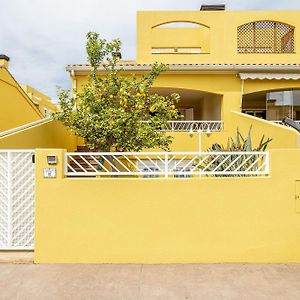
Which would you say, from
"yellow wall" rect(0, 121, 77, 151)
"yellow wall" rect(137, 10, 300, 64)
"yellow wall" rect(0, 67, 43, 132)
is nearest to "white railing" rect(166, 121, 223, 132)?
"yellow wall" rect(137, 10, 300, 64)

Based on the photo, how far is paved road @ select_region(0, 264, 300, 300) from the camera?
18.2ft

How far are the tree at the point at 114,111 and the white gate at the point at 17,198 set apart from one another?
2.60 metres

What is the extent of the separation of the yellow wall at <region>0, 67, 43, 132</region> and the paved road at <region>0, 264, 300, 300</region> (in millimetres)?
13066

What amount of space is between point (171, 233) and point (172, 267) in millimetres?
805

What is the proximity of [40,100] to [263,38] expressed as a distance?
27.0 m

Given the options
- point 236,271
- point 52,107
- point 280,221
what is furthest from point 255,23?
point 52,107

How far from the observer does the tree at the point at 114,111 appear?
360 inches

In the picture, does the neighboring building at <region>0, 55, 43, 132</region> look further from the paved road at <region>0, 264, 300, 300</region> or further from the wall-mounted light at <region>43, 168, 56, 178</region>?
the paved road at <region>0, 264, 300, 300</region>

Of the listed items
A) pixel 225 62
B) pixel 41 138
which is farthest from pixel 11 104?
pixel 225 62

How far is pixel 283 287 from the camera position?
5820mm

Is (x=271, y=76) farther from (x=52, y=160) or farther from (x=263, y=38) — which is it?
(x=52, y=160)

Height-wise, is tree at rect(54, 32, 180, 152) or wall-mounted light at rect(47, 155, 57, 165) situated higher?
tree at rect(54, 32, 180, 152)

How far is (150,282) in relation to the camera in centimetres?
604

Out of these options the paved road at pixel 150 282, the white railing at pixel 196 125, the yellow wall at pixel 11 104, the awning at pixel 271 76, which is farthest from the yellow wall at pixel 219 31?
the paved road at pixel 150 282
